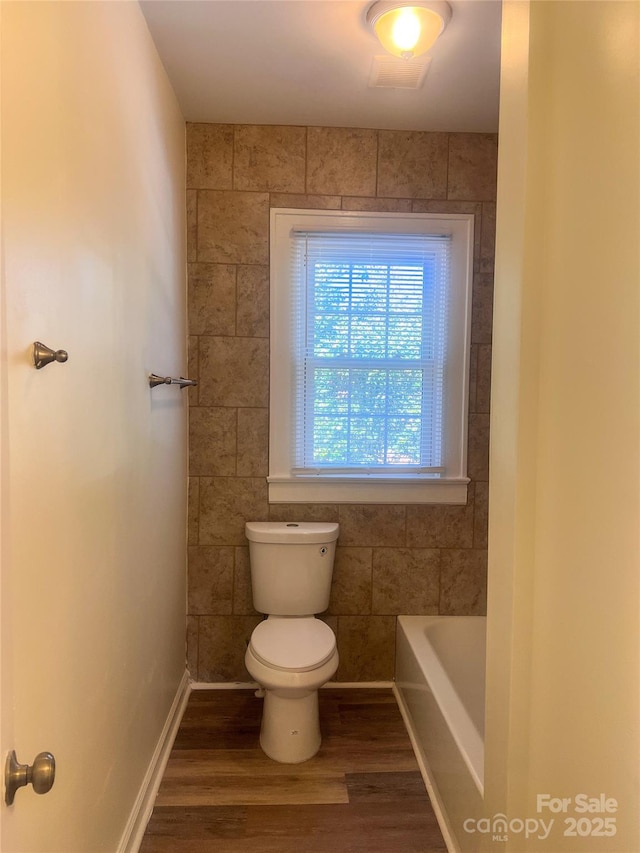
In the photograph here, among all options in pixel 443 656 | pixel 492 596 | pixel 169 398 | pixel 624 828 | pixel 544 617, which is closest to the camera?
pixel 624 828

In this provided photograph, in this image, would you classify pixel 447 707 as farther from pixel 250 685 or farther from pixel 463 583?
pixel 250 685

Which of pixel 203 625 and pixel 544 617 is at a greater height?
pixel 544 617

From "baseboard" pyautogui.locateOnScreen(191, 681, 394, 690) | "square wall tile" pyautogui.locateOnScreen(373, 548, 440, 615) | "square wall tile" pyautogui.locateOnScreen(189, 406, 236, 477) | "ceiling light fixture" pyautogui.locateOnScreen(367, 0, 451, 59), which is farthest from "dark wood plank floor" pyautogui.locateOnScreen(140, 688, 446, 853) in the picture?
"ceiling light fixture" pyautogui.locateOnScreen(367, 0, 451, 59)

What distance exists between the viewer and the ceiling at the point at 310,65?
5.33ft

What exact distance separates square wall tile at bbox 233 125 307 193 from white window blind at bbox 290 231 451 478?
9.6 inches

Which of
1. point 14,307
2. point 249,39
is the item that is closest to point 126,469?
point 14,307

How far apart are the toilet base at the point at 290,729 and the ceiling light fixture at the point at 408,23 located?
87.4 inches

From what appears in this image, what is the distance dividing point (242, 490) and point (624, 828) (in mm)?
1862

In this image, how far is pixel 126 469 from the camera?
1.50 metres

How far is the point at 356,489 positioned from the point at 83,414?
4.92ft

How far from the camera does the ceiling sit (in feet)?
5.33

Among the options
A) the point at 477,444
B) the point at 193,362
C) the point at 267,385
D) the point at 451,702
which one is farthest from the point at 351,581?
the point at 193,362

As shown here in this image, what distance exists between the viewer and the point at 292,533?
7.57 ft

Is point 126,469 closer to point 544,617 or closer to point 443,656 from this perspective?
point 544,617
